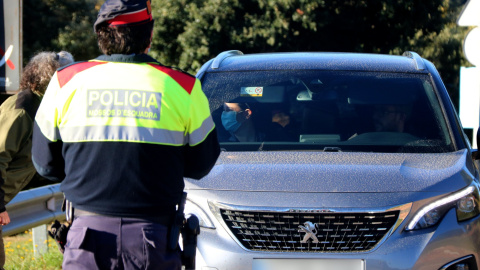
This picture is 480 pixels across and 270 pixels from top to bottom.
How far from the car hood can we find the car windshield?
282 millimetres

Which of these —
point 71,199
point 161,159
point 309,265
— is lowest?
point 309,265

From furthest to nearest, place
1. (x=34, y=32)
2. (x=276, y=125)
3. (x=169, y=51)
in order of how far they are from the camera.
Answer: (x=169, y=51) → (x=34, y=32) → (x=276, y=125)

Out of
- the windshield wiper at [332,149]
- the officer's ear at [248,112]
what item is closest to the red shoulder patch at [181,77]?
the windshield wiper at [332,149]

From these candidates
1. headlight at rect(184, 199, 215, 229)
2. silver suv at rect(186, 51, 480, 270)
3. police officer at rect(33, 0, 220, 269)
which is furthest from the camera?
headlight at rect(184, 199, 215, 229)

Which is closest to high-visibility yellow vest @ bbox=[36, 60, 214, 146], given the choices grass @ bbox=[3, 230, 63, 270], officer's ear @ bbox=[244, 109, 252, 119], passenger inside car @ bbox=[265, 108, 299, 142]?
passenger inside car @ bbox=[265, 108, 299, 142]

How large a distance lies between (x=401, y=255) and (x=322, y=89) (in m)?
1.63

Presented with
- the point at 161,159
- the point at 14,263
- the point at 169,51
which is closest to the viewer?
the point at 161,159

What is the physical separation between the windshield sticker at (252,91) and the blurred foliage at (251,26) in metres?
16.4

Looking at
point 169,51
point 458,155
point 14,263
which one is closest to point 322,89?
point 458,155

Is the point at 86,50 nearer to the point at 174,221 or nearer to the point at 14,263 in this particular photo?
the point at 14,263

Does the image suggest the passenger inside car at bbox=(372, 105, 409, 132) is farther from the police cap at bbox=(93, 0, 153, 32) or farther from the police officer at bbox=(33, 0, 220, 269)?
the police cap at bbox=(93, 0, 153, 32)

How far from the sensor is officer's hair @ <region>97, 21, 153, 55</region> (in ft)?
10.0

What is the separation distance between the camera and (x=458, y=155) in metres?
4.59

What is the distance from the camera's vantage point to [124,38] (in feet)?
10.0
